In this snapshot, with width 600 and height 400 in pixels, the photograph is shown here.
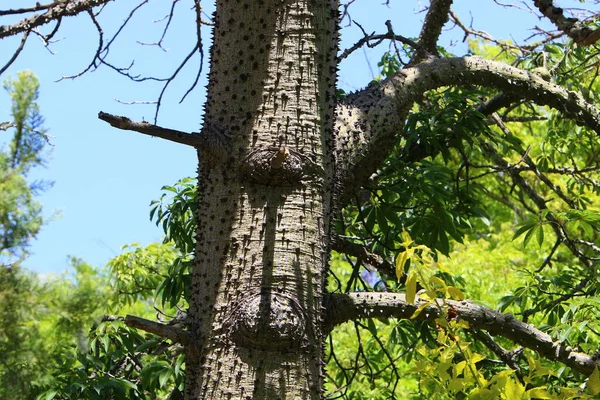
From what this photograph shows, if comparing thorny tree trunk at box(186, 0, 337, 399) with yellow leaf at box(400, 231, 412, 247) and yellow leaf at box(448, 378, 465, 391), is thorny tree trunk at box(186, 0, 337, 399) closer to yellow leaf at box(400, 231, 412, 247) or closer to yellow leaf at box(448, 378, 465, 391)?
yellow leaf at box(400, 231, 412, 247)

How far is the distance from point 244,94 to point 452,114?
157 centimetres

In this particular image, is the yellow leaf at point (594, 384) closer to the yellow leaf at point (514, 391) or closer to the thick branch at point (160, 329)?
the yellow leaf at point (514, 391)

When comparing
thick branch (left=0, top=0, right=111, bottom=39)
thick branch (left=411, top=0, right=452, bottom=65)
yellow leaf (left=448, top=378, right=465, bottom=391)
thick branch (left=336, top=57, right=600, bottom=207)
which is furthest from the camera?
thick branch (left=411, top=0, right=452, bottom=65)

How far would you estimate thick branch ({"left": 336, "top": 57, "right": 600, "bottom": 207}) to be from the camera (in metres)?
2.69

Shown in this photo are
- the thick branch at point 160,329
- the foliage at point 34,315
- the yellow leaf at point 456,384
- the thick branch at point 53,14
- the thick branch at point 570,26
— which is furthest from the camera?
the foliage at point 34,315

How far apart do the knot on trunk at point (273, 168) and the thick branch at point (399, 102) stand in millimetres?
Result: 312

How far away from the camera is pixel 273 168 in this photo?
2.24 metres

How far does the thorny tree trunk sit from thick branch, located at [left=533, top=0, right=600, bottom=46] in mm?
1358

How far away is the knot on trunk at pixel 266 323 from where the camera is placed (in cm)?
212

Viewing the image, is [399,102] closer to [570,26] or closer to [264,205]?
[264,205]

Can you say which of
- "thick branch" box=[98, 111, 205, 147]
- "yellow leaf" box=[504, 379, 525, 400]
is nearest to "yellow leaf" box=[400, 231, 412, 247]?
"yellow leaf" box=[504, 379, 525, 400]

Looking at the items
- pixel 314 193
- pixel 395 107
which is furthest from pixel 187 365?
pixel 395 107

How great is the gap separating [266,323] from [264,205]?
Result: 351 mm

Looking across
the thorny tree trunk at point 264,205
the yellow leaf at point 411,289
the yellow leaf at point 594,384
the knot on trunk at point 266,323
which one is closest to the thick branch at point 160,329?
the thorny tree trunk at point 264,205
